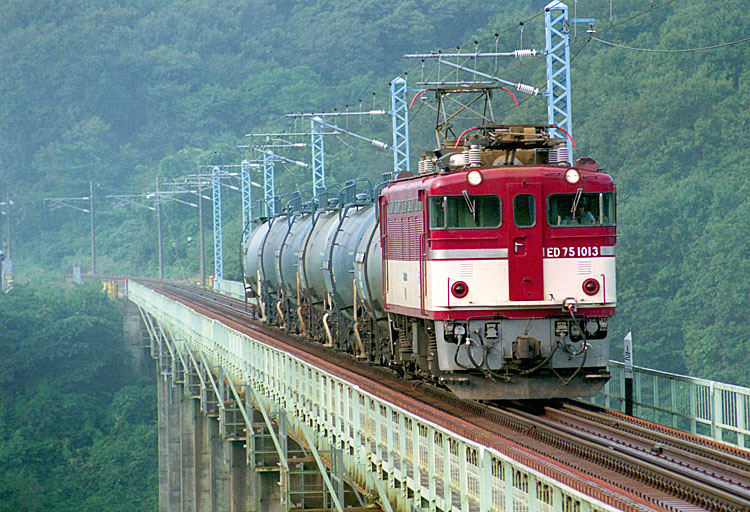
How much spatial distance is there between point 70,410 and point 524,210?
2263 inches

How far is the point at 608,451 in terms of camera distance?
1386 cm

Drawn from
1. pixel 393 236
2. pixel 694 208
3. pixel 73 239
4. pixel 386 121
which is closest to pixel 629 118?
pixel 694 208

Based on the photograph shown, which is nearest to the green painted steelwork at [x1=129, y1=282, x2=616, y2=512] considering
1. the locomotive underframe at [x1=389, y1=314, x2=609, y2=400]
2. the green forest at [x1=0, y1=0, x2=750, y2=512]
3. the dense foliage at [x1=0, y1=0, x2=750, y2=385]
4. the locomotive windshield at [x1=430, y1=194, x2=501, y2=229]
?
the locomotive underframe at [x1=389, y1=314, x2=609, y2=400]

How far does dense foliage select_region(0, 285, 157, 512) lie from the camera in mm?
62344

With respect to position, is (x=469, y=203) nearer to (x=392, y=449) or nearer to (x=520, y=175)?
(x=520, y=175)

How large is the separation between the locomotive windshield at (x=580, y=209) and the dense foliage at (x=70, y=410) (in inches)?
1779

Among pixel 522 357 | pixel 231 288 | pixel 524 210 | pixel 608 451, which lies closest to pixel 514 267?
pixel 524 210

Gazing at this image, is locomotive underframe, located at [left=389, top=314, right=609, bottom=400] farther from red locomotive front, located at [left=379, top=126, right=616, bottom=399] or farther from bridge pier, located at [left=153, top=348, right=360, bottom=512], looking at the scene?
bridge pier, located at [left=153, top=348, right=360, bottom=512]

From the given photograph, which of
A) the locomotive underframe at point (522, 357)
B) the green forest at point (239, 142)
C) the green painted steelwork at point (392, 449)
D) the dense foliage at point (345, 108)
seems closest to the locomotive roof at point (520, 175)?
the locomotive underframe at point (522, 357)

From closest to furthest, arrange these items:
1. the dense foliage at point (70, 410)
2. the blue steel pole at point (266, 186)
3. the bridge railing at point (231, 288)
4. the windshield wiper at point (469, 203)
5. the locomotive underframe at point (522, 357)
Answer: the locomotive underframe at point (522, 357), the windshield wiper at point (469, 203), the blue steel pole at point (266, 186), the bridge railing at point (231, 288), the dense foliage at point (70, 410)

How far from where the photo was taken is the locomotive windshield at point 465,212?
17453 millimetres

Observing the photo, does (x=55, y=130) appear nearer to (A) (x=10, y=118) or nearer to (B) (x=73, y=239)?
(A) (x=10, y=118)

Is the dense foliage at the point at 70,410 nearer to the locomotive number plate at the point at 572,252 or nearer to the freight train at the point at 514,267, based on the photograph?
the freight train at the point at 514,267

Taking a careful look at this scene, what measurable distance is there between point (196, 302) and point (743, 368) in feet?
78.1
